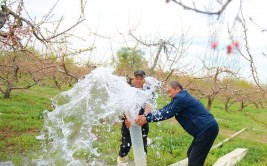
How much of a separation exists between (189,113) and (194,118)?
0.36ft

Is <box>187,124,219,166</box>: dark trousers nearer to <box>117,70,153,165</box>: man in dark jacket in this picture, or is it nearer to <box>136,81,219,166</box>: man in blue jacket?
<box>136,81,219,166</box>: man in blue jacket

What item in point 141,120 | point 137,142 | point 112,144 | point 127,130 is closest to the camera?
point 141,120

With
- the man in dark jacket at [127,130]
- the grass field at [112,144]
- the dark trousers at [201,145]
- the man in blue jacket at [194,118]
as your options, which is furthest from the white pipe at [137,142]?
the grass field at [112,144]

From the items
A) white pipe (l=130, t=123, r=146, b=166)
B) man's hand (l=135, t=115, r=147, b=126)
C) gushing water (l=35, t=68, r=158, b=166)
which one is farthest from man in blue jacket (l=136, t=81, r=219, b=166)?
gushing water (l=35, t=68, r=158, b=166)

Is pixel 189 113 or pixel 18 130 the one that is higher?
pixel 189 113

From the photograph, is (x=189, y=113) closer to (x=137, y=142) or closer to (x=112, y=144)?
(x=137, y=142)

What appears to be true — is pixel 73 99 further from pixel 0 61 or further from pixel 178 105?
pixel 0 61

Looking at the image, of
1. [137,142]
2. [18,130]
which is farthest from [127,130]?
[18,130]

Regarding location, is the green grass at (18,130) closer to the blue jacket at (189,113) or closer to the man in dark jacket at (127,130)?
the man in dark jacket at (127,130)

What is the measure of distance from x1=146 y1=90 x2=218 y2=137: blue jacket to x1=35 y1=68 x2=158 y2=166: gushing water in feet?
2.28

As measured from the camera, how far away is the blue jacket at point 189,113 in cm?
580

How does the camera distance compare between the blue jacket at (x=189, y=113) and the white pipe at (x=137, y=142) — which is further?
the white pipe at (x=137, y=142)

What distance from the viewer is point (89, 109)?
24.8 feet

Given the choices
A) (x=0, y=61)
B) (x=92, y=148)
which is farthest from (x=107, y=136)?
(x=0, y=61)
